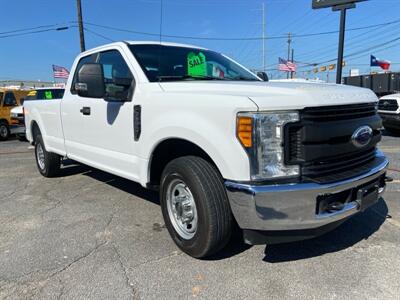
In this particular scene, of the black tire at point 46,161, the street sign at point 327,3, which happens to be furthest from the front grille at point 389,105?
the black tire at point 46,161

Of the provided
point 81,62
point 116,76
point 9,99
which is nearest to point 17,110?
point 9,99

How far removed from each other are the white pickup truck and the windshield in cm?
2

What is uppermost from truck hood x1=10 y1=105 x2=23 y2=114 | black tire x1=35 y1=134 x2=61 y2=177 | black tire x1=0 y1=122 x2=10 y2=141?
truck hood x1=10 y1=105 x2=23 y2=114

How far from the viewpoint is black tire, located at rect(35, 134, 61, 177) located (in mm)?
6391

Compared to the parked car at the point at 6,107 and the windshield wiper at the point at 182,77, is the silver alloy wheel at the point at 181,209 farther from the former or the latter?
the parked car at the point at 6,107

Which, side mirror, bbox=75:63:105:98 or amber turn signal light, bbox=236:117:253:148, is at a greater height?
side mirror, bbox=75:63:105:98

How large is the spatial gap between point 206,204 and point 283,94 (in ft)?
3.26

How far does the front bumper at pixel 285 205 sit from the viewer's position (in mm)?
2654

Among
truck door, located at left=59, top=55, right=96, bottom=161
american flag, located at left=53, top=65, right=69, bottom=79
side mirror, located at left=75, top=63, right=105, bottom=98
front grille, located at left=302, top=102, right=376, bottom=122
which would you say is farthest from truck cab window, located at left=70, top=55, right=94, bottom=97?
american flag, located at left=53, top=65, right=69, bottom=79

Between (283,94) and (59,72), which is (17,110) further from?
(59,72)

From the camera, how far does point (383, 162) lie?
3496 millimetres

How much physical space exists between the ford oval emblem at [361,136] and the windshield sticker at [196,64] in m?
1.83

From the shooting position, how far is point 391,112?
1106cm

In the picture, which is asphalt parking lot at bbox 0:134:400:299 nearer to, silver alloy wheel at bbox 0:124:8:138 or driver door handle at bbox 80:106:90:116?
driver door handle at bbox 80:106:90:116
